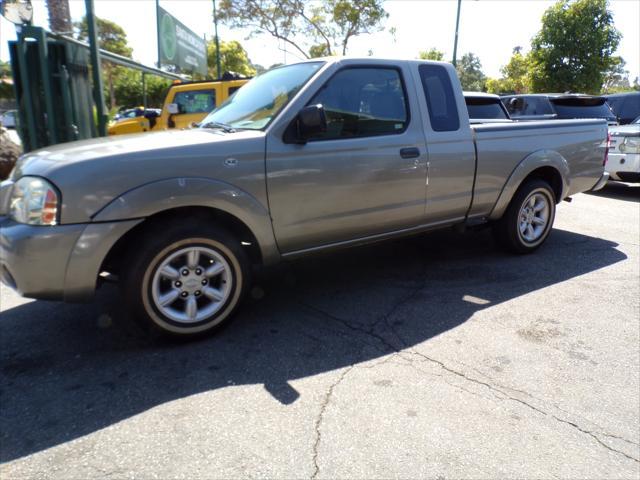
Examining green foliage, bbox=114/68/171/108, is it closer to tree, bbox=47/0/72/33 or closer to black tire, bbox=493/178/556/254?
tree, bbox=47/0/72/33

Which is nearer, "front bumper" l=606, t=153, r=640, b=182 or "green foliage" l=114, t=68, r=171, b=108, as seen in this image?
"front bumper" l=606, t=153, r=640, b=182

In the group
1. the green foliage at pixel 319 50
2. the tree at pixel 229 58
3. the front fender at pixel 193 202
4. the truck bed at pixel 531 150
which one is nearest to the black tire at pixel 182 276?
the front fender at pixel 193 202

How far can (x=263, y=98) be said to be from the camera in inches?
145

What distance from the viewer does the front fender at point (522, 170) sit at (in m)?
4.60

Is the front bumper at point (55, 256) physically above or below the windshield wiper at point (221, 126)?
below

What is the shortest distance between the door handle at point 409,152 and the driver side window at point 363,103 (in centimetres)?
16

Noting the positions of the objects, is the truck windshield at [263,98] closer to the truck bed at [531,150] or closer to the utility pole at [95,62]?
the truck bed at [531,150]

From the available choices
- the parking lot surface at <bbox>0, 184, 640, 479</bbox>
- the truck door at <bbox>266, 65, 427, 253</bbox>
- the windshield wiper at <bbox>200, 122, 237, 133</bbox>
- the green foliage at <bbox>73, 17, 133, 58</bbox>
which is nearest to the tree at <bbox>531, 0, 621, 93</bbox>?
the parking lot surface at <bbox>0, 184, 640, 479</bbox>

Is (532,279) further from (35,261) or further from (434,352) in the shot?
(35,261)

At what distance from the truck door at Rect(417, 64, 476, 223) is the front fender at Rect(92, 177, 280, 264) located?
1573 millimetres

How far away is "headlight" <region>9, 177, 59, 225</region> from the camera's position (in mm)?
2645

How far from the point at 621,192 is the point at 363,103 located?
7949mm

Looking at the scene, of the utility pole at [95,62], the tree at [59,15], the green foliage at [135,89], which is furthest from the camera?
the green foliage at [135,89]

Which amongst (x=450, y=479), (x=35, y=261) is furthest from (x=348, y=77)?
(x=450, y=479)
